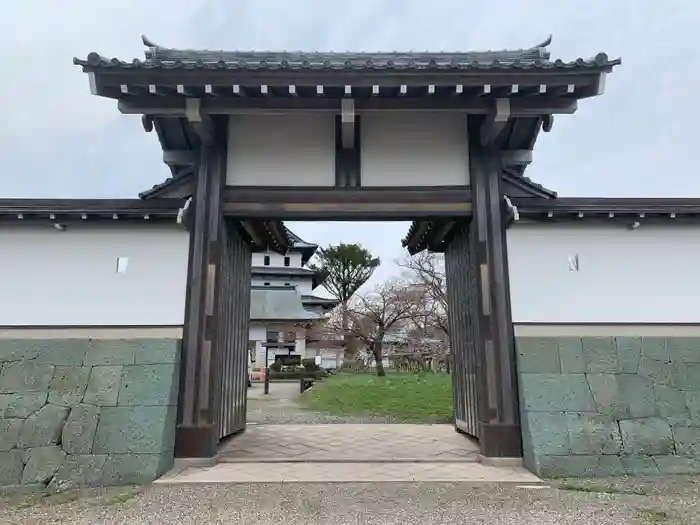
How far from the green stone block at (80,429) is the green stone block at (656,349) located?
5314mm

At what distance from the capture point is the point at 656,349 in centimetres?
468

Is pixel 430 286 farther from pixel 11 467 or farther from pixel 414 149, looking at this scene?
pixel 11 467

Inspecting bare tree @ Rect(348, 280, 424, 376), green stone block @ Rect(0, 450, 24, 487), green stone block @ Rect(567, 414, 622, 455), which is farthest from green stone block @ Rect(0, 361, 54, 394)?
bare tree @ Rect(348, 280, 424, 376)

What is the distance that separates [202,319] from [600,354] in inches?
159

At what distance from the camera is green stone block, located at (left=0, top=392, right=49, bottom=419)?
14.1 ft

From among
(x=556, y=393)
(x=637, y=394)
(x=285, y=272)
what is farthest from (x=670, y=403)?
(x=285, y=272)

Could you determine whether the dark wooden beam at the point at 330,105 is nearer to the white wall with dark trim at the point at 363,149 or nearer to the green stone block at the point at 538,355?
the white wall with dark trim at the point at 363,149

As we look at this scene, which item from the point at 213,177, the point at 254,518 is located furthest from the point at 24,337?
the point at 254,518

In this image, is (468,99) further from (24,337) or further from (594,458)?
(24,337)

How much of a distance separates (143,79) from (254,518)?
388 cm

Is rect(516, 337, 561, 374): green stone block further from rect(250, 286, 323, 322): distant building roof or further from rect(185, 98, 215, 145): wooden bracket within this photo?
rect(250, 286, 323, 322): distant building roof

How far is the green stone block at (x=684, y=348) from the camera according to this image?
4.66m

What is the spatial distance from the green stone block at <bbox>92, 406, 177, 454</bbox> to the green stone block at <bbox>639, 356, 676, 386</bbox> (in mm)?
4618

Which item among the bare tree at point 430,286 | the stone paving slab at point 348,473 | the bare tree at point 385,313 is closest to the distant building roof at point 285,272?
the bare tree at point 385,313
